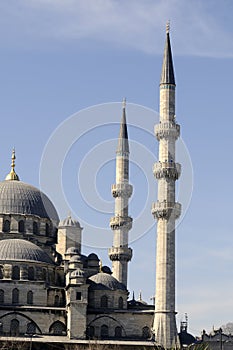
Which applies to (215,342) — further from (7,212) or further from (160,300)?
(7,212)

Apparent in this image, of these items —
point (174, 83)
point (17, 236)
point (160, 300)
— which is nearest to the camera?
point (160, 300)

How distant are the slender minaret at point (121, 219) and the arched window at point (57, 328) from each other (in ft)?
26.2

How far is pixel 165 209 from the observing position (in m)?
50.1

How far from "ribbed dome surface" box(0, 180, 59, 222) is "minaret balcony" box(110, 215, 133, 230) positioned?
4.19m

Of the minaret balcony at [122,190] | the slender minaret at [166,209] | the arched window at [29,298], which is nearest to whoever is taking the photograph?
the slender minaret at [166,209]

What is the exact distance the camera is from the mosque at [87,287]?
48.6 metres

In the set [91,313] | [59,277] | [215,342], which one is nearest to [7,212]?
[59,277]

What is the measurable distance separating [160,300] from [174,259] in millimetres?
2445

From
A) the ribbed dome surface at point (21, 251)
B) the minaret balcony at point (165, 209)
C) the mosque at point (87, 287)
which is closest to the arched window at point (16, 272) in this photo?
the mosque at point (87, 287)

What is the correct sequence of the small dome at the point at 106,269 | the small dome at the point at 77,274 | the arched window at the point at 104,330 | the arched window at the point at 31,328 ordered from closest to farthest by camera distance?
the arched window at the point at 31,328 < the small dome at the point at 77,274 < the arched window at the point at 104,330 < the small dome at the point at 106,269

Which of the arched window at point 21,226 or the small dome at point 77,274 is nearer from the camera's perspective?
the small dome at point 77,274

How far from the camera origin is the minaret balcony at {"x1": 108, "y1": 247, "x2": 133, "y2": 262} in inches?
2249

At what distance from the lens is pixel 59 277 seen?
5359 cm

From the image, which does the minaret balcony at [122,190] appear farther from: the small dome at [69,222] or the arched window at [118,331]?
the arched window at [118,331]
